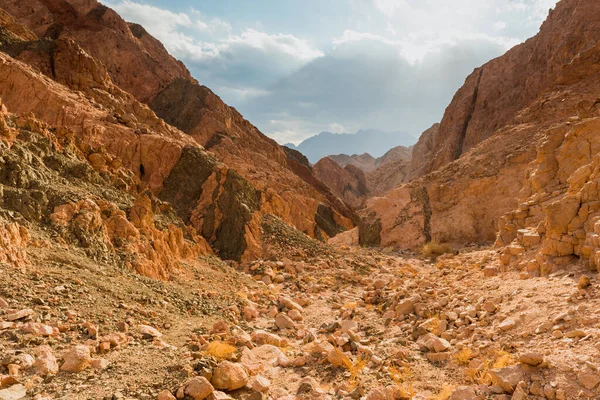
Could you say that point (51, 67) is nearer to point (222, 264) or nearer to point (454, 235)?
point (222, 264)

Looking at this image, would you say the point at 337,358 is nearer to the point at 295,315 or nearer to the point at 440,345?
the point at 440,345

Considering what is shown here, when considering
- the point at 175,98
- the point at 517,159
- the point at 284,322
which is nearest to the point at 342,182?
the point at 175,98

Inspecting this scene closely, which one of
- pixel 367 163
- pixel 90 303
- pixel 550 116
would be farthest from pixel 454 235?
pixel 367 163

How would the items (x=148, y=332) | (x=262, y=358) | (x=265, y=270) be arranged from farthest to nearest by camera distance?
(x=265, y=270)
(x=262, y=358)
(x=148, y=332)

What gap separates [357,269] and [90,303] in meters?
12.0

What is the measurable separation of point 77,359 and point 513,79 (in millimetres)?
50502

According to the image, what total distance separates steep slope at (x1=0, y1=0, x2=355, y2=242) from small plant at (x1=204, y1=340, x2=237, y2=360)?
2360cm

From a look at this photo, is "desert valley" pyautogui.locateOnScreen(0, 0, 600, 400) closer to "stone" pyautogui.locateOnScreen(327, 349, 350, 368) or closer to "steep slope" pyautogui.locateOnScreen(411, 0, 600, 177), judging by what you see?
"stone" pyautogui.locateOnScreen(327, 349, 350, 368)

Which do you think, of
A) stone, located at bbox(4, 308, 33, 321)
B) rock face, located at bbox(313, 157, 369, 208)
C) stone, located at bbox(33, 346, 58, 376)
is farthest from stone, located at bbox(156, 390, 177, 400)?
rock face, located at bbox(313, 157, 369, 208)

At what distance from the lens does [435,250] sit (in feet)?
68.0

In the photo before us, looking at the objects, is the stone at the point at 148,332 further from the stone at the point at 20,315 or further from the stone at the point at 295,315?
the stone at the point at 295,315

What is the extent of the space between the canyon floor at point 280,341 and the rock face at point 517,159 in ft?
7.43

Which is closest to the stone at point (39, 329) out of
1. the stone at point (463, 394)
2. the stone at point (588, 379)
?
the stone at point (463, 394)

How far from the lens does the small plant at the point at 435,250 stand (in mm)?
20531
